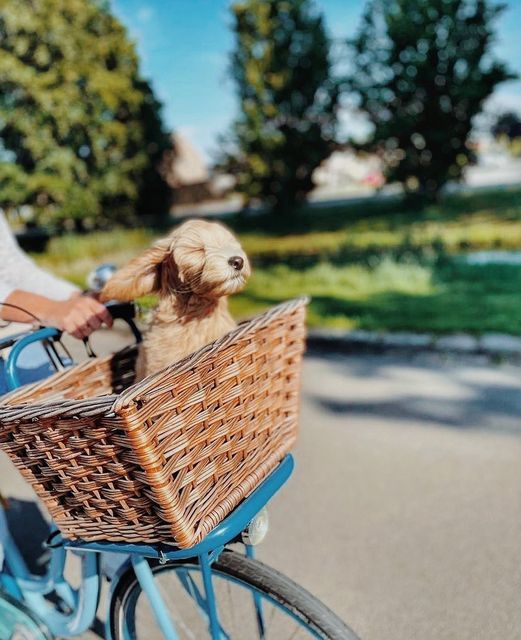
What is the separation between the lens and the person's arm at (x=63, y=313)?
1533 millimetres

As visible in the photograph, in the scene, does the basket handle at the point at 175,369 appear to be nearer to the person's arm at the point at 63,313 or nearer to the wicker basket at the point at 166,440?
the wicker basket at the point at 166,440

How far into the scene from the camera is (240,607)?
1.79m

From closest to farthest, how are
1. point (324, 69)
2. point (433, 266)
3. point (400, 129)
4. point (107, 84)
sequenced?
point (433, 266), point (400, 129), point (324, 69), point (107, 84)

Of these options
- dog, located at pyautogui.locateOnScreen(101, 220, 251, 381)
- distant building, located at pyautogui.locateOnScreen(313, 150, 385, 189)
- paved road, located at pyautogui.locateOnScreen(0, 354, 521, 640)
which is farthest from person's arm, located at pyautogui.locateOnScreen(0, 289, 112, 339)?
distant building, located at pyautogui.locateOnScreen(313, 150, 385, 189)

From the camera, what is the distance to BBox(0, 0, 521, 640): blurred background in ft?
7.99

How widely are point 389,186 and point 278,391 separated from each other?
8907 mm

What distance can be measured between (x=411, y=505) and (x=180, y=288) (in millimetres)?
1837

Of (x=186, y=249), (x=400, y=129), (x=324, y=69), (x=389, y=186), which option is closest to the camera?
(x=186, y=249)

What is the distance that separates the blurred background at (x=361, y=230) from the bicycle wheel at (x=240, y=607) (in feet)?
1.44

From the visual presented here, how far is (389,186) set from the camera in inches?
380

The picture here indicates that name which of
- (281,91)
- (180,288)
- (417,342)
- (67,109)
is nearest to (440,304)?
(417,342)

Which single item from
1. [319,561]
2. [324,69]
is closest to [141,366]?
[319,561]

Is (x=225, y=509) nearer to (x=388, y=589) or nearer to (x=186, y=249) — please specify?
(x=186, y=249)

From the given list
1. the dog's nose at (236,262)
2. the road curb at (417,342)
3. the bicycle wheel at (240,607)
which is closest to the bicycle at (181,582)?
the bicycle wheel at (240,607)
